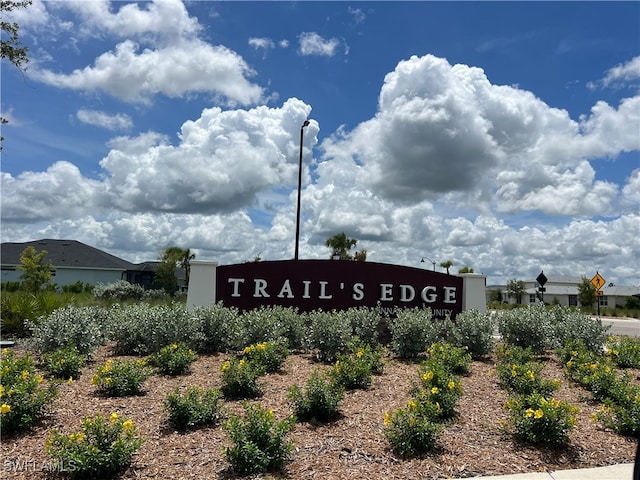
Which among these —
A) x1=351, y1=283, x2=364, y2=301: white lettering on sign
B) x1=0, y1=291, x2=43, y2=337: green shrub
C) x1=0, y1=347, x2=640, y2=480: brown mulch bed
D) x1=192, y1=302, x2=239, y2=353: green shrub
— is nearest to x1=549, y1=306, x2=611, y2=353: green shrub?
x1=0, y1=347, x2=640, y2=480: brown mulch bed

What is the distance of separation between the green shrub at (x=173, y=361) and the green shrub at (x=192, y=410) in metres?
1.53

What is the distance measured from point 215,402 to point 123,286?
28.4 meters

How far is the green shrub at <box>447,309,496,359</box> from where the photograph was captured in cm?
851

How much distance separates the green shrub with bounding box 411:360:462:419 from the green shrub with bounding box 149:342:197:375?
3123 mm

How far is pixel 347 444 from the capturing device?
15.8 ft

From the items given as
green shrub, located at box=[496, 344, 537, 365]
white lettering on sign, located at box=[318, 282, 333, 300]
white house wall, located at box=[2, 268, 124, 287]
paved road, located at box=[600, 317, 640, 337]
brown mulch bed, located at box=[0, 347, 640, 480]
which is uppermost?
white house wall, located at box=[2, 268, 124, 287]

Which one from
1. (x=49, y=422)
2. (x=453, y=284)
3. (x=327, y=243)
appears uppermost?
(x=327, y=243)

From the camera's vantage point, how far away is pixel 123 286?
3127cm

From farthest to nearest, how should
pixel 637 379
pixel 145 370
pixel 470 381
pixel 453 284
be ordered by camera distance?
pixel 453 284 → pixel 637 379 → pixel 470 381 → pixel 145 370

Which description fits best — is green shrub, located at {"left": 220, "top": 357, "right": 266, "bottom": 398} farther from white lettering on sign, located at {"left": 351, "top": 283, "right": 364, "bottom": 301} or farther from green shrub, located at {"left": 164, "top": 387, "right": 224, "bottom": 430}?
white lettering on sign, located at {"left": 351, "top": 283, "right": 364, "bottom": 301}

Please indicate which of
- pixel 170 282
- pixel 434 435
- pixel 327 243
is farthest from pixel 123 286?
pixel 434 435

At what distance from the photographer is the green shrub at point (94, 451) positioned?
13.4 ft

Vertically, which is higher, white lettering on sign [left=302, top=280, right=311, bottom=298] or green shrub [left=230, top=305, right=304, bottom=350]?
white lettering on sign [left=302, top=280, right=311, bottom=298]

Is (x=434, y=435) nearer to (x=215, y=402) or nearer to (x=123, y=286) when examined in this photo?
(x=215, y=402)
